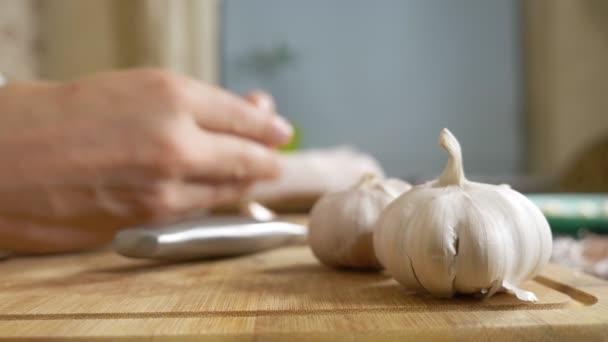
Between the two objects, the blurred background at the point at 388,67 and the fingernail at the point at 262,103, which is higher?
the blurred background at the point at 388,67

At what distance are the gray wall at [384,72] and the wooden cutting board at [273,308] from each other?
84.1 inches

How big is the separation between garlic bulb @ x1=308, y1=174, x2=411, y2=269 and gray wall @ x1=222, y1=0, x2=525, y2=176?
2.10 m

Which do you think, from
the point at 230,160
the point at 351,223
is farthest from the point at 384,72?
the point at 351,223

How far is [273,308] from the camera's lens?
1.21 ft

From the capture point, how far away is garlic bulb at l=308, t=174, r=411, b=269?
50 centimetres

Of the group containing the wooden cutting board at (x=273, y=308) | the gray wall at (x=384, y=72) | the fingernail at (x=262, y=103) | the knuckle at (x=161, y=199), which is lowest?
the wooden cutting board at (x=273, y=308)

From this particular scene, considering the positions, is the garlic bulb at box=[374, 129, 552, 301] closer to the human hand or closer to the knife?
the knife

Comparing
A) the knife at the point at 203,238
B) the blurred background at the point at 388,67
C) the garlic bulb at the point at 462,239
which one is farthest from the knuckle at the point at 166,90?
the blurred background at the point at 388,67

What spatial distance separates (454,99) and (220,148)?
205 centimetres

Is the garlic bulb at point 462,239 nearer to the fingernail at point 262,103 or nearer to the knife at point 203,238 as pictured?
the knife at point 203,238

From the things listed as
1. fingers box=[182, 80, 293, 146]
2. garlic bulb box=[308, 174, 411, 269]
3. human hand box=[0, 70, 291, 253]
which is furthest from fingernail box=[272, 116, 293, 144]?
garlic bulb box=[308, 174, 411, 269]

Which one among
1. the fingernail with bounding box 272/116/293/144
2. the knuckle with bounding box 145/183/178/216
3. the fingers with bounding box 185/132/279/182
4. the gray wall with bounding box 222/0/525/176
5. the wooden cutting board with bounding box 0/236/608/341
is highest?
the gray wall with bounding box 222/0/525/176

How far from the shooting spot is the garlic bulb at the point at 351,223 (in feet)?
1.64

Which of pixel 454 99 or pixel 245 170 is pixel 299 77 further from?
pixel 245 170
